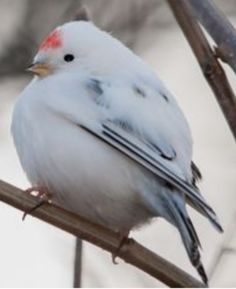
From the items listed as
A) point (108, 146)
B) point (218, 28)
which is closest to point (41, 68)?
point (108, 146)

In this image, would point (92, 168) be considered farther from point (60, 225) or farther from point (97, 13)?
point (97, 13)

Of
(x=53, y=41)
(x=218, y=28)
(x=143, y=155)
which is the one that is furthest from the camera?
(x=53, y=41)

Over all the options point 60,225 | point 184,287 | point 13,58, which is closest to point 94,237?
point 60,225

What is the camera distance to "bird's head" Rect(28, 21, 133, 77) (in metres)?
2.31

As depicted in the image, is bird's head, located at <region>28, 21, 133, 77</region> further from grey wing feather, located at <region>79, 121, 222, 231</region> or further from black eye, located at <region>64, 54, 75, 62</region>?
grey wing feather, located at <region>79, 121, 222, 231</region>

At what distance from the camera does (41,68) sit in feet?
7.63

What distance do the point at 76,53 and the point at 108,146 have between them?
0.94 feet

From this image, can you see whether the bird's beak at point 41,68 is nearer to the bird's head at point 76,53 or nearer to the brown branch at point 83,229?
the bird's head at point 76,53

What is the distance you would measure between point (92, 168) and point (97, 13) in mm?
1650

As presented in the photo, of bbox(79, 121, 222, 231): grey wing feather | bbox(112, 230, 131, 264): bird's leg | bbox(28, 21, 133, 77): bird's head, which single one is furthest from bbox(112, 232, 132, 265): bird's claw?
bbox(28, 21, 133, 77): bird's head

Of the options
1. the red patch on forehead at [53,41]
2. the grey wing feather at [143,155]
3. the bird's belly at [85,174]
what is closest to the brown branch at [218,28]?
the grey wing feather at [143,155]

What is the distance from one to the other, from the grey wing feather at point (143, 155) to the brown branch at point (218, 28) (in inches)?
11.7

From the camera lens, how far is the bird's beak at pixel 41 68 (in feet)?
7.59

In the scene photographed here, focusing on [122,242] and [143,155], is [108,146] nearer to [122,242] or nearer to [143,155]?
[143,155]
